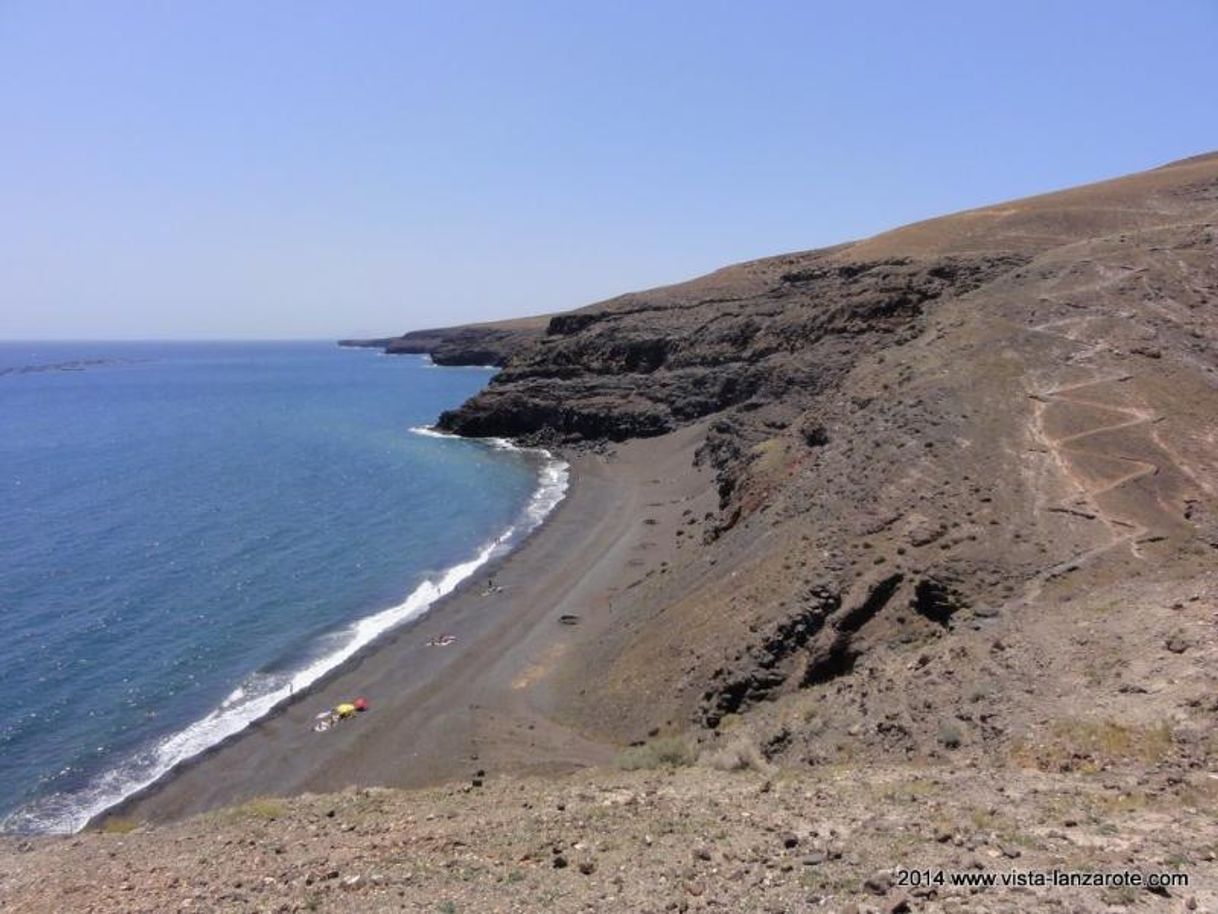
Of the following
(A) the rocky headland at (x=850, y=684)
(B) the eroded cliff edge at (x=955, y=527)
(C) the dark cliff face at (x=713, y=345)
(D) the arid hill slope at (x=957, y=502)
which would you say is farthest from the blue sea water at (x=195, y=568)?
(D) the arid hill slope at (x=957, y=502)

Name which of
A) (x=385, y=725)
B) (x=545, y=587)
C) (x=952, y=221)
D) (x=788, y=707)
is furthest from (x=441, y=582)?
(x=952, y=221)

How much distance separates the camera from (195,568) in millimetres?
42531

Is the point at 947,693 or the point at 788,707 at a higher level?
the point at 947,693

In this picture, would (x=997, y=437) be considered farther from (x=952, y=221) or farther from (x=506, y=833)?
(x=952, y=221)

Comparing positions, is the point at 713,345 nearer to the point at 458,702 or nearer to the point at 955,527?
the point at 458,702

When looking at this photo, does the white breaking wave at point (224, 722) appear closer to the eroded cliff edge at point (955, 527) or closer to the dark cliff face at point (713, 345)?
the eroded cliff edge at point (955, 527)

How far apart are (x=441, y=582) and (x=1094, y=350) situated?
1127 inches

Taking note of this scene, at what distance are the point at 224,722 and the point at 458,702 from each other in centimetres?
745

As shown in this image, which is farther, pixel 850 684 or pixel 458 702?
pixel 458 702

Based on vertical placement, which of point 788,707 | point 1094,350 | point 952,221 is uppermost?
point 952,221

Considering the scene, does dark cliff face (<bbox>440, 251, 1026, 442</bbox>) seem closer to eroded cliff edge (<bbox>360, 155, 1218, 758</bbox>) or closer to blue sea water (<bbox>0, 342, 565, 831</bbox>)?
eroded cliff edge (<bbox>360, 155, 1218, 758</bbox>)

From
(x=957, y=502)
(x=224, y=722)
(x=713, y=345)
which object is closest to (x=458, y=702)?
(x=224, y=722)

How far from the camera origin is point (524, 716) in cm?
2547

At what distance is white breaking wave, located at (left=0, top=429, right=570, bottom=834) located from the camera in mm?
22484
